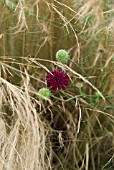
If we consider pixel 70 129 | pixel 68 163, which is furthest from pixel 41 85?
pixel 68 163

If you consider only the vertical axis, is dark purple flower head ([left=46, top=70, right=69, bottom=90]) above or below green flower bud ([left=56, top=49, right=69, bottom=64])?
below

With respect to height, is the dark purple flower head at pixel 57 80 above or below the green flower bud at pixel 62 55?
below

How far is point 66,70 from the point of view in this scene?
1586 mm

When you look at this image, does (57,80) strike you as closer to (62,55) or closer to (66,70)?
(62,55)

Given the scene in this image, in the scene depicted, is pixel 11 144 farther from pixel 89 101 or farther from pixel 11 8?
pixel 11 8

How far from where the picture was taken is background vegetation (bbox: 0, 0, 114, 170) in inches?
60.8

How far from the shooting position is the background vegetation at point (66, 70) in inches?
60.8

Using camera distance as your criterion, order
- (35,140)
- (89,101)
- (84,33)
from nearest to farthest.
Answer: (35,140) < (89,101) < (84,33)

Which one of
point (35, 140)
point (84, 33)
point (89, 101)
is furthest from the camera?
point (84, 33)

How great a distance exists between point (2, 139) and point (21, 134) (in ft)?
0.30

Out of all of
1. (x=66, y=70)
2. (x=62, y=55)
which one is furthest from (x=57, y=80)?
(x=66, y=70)

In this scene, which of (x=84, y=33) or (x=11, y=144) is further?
(x=84, y=33)

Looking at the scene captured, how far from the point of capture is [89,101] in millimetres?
1557

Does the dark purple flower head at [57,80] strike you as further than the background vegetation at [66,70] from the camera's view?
No
